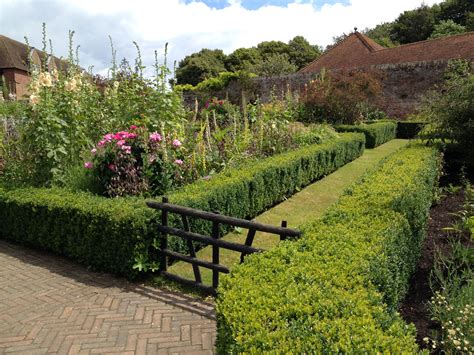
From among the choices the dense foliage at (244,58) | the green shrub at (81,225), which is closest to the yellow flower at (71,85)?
the green shrub at (81,225)

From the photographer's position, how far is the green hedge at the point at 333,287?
190 centimetres

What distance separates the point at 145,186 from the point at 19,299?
213 centimetres

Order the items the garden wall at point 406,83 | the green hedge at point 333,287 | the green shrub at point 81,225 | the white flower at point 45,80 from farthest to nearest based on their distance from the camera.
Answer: the garden wall at point 406,83, the white flower at point 45,80, the green shrub at point 81,225, the green hedge at point 333,287

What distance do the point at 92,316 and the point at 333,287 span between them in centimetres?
250

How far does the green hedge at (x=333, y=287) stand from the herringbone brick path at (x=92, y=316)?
107 centimetres

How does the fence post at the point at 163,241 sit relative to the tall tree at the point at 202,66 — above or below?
below

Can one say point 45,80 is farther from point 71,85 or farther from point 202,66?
point 202,66

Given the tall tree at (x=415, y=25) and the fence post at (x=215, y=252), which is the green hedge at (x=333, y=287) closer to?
the fence post at (x=215, y=252)

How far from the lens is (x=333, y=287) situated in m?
2.41

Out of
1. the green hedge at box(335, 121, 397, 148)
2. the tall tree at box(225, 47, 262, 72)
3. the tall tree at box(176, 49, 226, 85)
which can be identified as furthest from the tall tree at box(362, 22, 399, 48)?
the green hedge at box(335, 121, 397, 148)

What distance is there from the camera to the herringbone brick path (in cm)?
324

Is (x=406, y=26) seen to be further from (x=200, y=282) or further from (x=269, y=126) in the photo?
(x=200, y=282)

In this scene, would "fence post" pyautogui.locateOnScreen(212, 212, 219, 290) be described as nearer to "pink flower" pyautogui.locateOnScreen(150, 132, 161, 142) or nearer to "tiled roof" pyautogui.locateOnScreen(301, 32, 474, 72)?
"pink flower" pyautogui.locateOnScreen(150, 132, 161, 142)

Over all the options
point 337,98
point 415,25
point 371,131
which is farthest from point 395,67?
point 415,25
